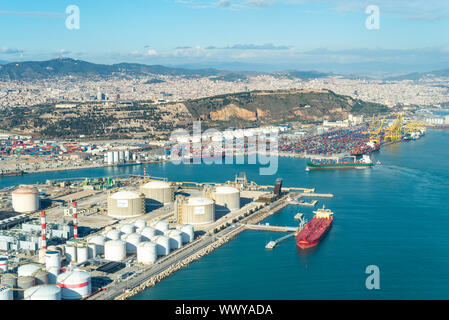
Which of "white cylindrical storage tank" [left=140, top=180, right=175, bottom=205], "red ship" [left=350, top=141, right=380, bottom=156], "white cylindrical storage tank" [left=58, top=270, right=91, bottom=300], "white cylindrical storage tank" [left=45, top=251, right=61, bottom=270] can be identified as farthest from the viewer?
"red ship" [left=350, top=141, right=380, bottom=156]

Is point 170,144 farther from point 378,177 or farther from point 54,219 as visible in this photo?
point 54,219

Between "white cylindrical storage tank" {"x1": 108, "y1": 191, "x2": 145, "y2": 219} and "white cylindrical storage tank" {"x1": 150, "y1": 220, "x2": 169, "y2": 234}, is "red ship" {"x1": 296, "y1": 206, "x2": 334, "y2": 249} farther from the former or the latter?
"white cylindrical storage tank" {"x1": 108, "y1": 191, "x2": 145, "y2": 219}

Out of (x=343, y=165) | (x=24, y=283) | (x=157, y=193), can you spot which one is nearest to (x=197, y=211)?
(x=157, y=193)

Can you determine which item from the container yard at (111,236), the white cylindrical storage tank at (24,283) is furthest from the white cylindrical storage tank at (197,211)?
the white cylindrical storage tank at (24,283)

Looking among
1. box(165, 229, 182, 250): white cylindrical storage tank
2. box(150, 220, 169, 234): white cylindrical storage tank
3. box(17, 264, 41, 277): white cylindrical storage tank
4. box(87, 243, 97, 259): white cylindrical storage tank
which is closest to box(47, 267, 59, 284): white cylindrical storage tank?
box(17, 264, 41, 277): white cylindrical storage tank

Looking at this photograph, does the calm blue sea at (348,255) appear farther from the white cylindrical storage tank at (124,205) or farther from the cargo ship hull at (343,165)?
the cargo ship hull at (343,165)

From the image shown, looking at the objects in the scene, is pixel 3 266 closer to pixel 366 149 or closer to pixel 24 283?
pixel 24 283
